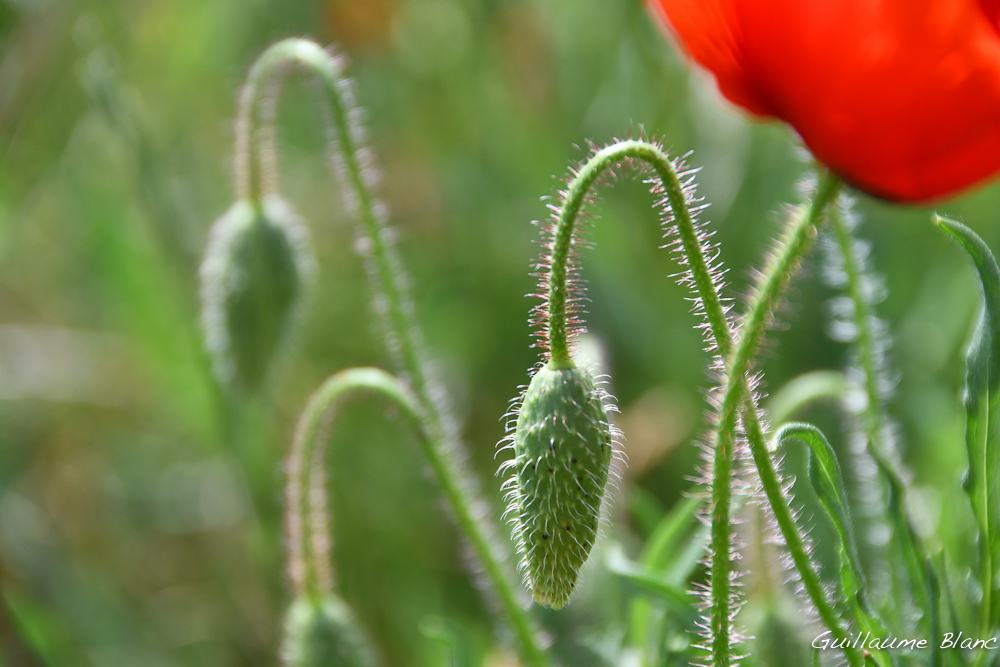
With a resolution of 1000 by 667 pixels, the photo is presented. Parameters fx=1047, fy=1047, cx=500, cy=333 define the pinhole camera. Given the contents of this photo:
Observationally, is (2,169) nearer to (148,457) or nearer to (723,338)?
(148,457)

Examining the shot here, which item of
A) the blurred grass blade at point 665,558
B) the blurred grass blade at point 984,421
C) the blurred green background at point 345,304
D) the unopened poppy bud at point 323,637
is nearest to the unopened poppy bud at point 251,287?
the blurred green background at point 345,304

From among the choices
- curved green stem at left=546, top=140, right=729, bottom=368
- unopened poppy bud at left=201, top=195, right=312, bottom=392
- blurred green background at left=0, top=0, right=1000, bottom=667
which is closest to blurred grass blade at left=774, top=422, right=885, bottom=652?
curved green stem at left=546, top=140, right=729, bottom=368

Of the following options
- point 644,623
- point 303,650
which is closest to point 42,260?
point 303,650

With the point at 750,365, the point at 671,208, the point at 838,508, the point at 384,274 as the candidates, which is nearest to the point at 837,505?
the point at 838,508

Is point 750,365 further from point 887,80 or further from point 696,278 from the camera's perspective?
point 887,80
